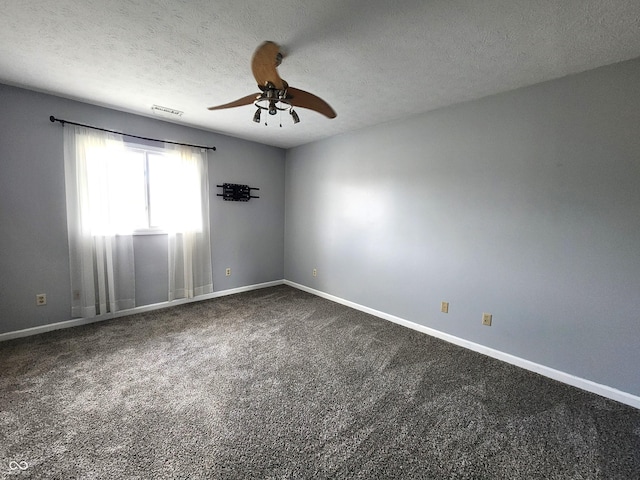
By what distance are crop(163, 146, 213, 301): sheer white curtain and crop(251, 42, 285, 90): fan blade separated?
238 cm

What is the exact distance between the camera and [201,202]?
3.83 metres

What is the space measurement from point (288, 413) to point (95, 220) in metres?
2.90

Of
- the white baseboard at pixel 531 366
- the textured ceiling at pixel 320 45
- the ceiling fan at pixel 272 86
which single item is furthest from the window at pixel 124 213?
the white baseboard at pixel 531 366

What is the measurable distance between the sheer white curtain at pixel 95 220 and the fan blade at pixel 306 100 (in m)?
2.49

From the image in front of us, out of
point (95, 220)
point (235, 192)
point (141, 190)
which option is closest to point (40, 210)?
point (95, 220)

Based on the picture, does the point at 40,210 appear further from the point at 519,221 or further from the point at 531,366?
the point at 531,366

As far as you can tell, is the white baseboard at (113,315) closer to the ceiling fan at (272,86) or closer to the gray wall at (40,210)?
the gray wall at (40,210)

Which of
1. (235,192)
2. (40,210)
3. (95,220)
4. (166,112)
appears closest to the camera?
(40,210)

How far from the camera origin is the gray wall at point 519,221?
1978mm

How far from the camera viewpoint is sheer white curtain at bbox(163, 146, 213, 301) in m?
3.59

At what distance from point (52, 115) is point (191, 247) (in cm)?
192

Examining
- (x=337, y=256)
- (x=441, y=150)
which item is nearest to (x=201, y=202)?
(x=337, y=256)

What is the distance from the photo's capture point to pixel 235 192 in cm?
417

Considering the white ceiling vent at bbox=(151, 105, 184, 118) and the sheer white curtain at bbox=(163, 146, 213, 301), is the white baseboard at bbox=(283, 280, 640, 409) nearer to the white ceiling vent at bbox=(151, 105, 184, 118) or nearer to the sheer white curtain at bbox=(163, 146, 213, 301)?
the sheer white curtain at bbox=(163, 146, 213, 301)
